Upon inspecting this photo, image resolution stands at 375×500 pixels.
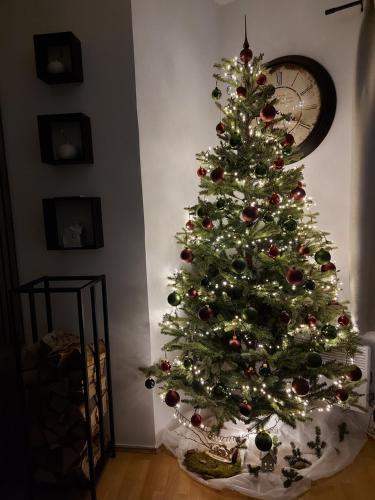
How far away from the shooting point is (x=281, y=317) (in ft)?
5.14

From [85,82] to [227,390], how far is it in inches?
67.9

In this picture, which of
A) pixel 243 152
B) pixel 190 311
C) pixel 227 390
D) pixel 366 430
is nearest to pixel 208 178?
pixel 243 152

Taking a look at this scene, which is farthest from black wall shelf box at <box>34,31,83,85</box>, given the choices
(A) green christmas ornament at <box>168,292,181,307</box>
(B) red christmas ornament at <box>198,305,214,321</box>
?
(B) red christmas ornament at <box>198,305,214,321</box>

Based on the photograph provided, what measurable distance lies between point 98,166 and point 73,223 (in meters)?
0.33

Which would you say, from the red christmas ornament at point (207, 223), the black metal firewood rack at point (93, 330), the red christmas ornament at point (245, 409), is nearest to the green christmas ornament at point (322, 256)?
the red christmas ornament at point (207, 223)

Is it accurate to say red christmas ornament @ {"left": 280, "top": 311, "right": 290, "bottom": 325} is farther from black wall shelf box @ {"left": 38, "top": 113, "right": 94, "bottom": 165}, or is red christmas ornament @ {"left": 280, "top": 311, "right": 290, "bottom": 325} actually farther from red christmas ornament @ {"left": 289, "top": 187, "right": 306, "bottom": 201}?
black wall shelf box @ {"left": 38, "top": 113, "right": 94, "bottom": 165}

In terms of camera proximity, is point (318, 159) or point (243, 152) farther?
point (318, 159)

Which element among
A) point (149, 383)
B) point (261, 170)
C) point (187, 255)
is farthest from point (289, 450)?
point (261, 170)

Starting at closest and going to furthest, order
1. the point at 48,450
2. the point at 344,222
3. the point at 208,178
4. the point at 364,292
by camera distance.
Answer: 1. the point at 48,450
2. the point at 208,178
3. the point at 364,292
4. the point at 344,222

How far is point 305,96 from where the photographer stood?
7.34 ft

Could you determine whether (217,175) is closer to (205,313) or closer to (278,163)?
(278,163)

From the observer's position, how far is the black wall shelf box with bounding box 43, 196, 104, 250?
1.68 metres

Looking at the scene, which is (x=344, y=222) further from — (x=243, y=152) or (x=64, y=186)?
(x=64, y=186)

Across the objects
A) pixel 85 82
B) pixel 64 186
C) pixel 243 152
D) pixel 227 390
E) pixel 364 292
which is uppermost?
pixel 85 82
